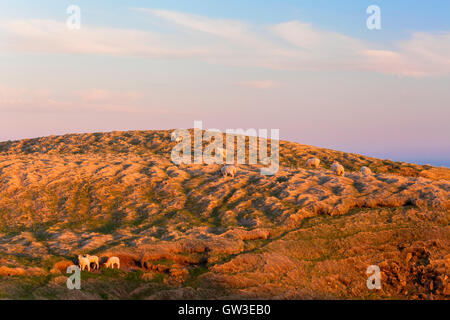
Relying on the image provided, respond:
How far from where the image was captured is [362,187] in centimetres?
3697

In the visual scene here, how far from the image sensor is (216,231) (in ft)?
101

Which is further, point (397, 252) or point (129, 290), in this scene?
point (397, 252)

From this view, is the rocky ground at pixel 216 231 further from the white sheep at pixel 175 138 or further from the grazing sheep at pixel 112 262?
the white sheep at pixel 175 138

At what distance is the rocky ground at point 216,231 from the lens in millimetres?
24719

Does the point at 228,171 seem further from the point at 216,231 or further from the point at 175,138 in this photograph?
the point at 175,138

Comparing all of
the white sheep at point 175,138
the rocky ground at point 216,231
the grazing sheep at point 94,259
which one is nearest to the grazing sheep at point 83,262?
the grazing sheep at point 94,259

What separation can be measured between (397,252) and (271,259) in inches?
353

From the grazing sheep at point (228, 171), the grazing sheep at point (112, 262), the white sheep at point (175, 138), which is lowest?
the grazing sheep at point (112, 262)

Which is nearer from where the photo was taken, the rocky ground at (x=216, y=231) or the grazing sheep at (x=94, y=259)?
the rocky ground at (x=216, y=231)

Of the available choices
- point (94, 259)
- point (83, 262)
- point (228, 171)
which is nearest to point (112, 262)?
point (94, 259)

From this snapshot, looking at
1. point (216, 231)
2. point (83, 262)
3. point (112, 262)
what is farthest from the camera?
point (216, 231)
